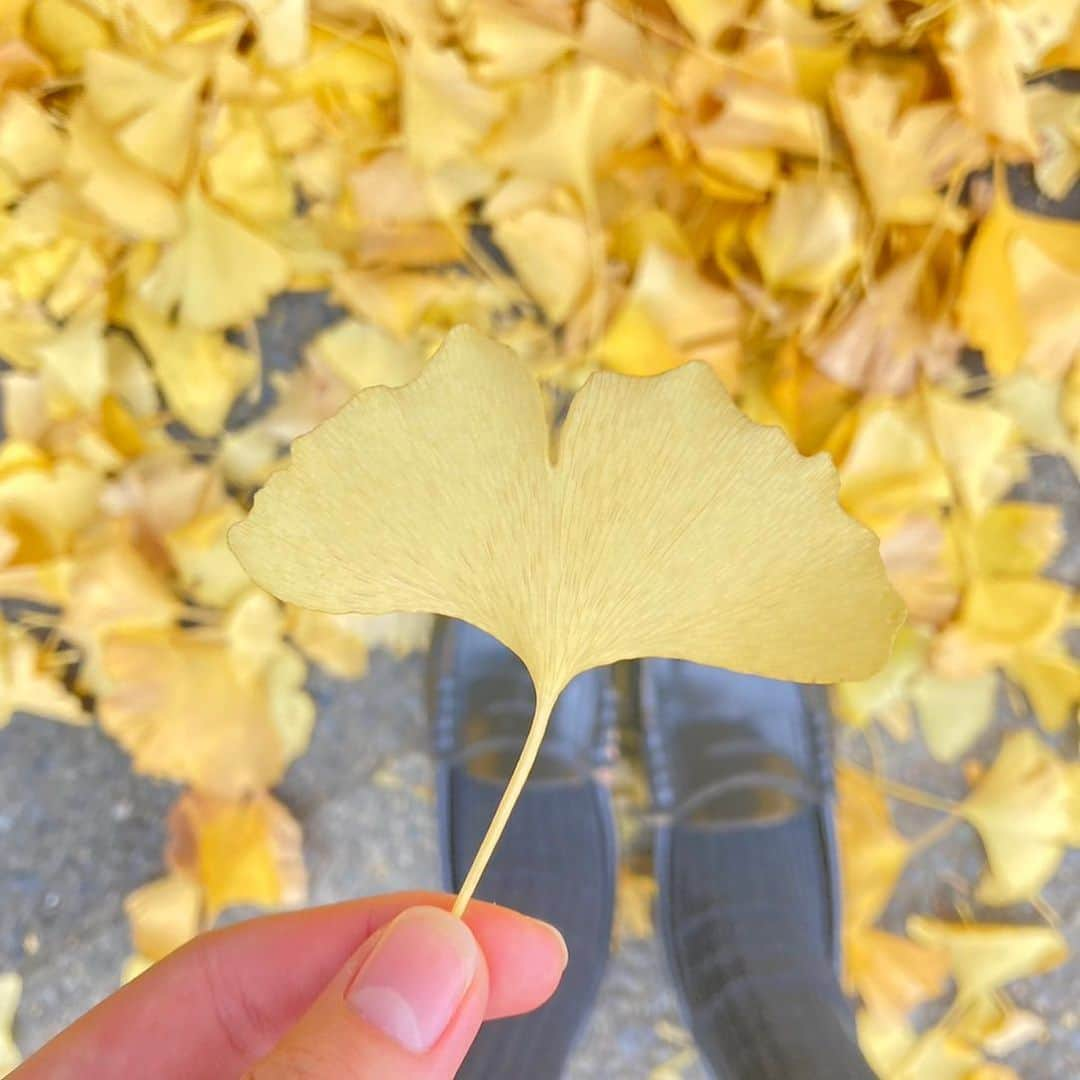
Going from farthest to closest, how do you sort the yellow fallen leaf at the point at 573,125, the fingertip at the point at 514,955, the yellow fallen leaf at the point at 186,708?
the yellow fallen leaf at the point at 186,708 < the yellow fallen leaf at the point at 573,125 < the fingertip at the point at 514,955

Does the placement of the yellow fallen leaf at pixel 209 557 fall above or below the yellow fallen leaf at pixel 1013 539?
below

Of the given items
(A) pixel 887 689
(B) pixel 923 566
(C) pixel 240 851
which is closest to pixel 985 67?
(B) pixel 923 566

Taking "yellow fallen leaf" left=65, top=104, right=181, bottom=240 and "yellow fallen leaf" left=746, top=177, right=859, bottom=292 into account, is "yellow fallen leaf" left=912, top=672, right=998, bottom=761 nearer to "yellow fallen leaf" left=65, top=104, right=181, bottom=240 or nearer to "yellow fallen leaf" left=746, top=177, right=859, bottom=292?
"yellow fallen leaf" left=746, top=177, right=859, bottom=292

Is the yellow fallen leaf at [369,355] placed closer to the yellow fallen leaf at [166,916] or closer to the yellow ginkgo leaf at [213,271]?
the yellow ginkgo leaf at [213,271]

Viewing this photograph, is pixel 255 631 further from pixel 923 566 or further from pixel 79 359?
pixel 923 566

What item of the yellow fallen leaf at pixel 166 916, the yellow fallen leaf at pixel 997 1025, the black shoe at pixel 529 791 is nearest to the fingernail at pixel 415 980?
the black shoe at pixel 529 791

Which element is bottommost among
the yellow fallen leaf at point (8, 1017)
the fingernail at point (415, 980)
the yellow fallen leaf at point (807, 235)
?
the yellow fallen leaf at point (8, 1017)

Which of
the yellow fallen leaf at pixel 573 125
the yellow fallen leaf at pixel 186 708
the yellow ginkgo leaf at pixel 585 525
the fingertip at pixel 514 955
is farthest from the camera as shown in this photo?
the yellow fallen leaf at pixel 186 708

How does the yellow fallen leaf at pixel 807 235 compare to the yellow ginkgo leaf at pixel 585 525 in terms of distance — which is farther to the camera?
the yellow fallen leaf at pixel 807 235
